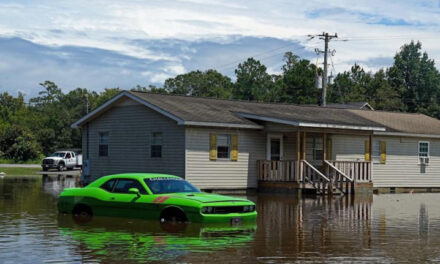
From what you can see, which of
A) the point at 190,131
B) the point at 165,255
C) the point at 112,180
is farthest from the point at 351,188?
the point at 165,255

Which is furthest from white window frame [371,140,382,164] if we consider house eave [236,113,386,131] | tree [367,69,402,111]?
tree [367,69,402,111]

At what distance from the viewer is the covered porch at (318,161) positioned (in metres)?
31.7

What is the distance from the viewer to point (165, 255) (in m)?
12.1

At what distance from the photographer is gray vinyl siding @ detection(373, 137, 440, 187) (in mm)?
37562

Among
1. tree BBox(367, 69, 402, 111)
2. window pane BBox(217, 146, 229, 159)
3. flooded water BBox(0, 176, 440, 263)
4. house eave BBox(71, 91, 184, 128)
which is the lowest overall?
flooded water BBox(0, 176, 440, 263)

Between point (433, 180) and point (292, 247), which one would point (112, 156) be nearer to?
point (433, 180)

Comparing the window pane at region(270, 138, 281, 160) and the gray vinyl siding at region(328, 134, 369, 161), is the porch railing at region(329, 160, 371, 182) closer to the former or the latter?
the gray vinyl siding at region(328, 134, 369, 161)

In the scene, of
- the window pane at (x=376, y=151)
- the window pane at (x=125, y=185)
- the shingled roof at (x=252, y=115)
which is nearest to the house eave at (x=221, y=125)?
the shingled roof at (x=252, y=115)

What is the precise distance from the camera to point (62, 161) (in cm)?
6119

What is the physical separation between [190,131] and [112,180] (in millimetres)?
12473

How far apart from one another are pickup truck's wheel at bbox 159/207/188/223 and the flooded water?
0.24m

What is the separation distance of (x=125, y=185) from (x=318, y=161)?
18.4m

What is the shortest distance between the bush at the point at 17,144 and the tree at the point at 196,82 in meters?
35.9

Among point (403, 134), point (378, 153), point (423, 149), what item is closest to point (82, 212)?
point (378, 153)
